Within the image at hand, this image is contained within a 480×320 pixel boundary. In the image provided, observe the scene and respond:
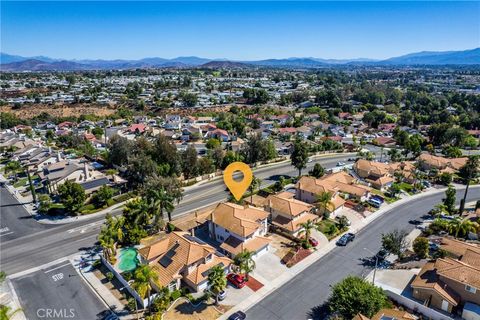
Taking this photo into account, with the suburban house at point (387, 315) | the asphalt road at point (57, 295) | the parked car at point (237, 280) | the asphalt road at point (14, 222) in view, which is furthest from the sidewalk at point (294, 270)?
the asphalt road at point (14, 222)

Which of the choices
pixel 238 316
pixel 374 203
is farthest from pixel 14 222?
pixel 374 203

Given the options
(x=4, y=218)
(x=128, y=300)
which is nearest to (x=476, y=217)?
(x=128, y=300)

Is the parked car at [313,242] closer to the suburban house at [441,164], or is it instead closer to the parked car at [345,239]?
the parked car at [345,239]

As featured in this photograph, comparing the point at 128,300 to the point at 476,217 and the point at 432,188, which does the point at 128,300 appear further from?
the point at 432,188

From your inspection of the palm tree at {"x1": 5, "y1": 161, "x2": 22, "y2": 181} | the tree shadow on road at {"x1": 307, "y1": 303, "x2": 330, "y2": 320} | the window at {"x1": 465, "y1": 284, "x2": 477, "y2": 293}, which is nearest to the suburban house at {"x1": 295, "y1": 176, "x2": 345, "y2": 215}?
the tree shadow on road at {"x1": 307, "y1": 303, "x2": 330, "y2": 320}

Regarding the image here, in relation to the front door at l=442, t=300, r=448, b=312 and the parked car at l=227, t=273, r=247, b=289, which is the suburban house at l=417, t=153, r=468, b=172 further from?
the parked car at l=227, t=273, r=247, b=289

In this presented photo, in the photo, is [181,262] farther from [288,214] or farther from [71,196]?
[71,196]
